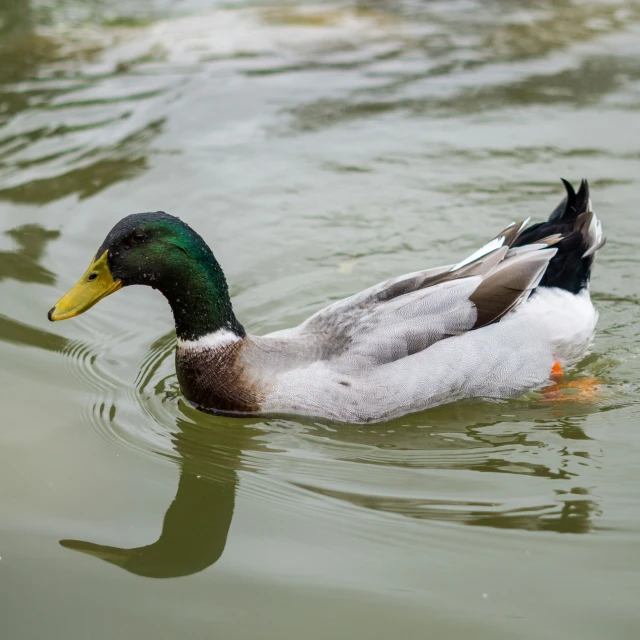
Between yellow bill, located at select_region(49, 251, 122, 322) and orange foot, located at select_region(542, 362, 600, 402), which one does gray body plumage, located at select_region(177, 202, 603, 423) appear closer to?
orange foot, located at select_region(542, 362, 600, 402)

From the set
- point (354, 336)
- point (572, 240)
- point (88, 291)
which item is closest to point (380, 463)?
point (354, 336)

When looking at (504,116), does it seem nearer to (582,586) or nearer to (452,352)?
(452,352)

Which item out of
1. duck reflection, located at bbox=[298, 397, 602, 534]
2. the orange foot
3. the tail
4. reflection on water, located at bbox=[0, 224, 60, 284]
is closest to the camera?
duck reflection, located at bbox=[298, 397, 602, 534]

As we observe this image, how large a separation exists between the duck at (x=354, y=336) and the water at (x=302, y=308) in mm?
170

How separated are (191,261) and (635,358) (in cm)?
276

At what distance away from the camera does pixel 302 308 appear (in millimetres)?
6605

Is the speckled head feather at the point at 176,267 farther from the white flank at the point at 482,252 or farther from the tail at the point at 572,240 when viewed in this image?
the tail at the point at 572,240

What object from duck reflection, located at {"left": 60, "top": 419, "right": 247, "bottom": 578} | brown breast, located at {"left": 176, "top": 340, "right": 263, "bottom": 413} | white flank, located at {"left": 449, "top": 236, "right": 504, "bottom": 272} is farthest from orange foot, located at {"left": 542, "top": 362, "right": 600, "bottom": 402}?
duck reflection, located at {"left": 60, "top": 419, "right": 247, "bottom": 578}

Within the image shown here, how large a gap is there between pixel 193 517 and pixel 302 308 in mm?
2369

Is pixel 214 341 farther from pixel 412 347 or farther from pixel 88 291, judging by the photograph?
pixel 412 347

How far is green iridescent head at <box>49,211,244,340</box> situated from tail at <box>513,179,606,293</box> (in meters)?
1.93

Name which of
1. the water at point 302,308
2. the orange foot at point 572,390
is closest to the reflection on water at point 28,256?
the water at point 302,308

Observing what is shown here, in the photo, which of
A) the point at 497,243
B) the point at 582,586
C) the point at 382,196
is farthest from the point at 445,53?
the point at 582,586

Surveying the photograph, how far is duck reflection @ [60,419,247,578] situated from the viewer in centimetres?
412
